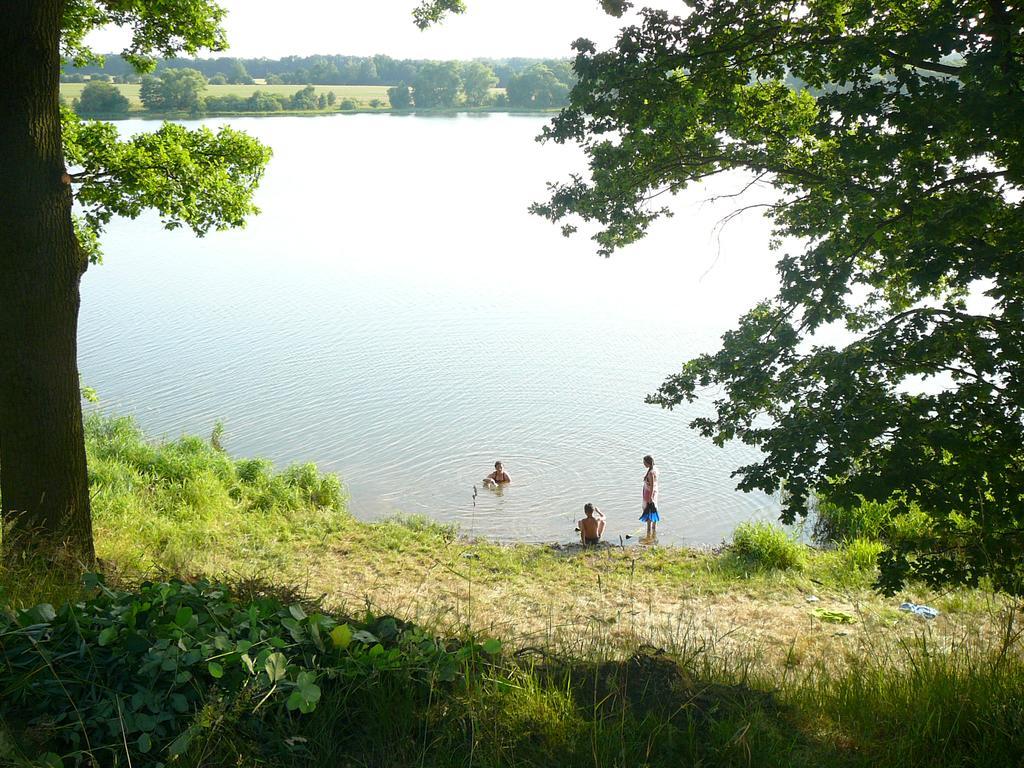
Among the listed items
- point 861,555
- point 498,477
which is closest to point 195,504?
point 498,477

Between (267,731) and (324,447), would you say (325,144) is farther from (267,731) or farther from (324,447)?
(267,731)

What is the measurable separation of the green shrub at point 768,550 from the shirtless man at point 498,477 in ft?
16.1

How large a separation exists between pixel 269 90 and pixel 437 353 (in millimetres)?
83771

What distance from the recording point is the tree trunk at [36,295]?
5586mm

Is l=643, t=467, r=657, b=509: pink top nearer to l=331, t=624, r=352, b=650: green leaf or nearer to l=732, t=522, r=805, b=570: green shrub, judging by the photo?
l=732, t=522, r=805, b=570: green shrub

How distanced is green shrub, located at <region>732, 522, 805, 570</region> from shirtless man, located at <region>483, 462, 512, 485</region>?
4901 mm

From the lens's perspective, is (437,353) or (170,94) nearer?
(437,353)

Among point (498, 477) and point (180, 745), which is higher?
point (180, 745)

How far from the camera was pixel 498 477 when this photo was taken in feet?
51.1

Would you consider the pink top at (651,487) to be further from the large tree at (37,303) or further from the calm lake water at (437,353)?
the large tree at (37,303)

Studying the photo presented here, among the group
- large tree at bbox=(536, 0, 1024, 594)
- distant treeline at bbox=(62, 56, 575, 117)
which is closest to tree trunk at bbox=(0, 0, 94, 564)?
large tree at bbox=(536, 0, 1024, 594)

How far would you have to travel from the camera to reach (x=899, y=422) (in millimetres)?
5824

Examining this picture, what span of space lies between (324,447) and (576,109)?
1167cm

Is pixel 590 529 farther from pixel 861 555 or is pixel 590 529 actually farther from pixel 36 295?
pixel 36 295
